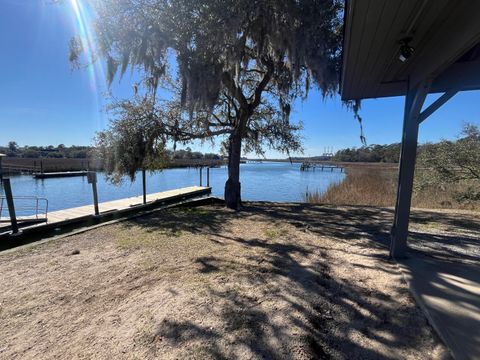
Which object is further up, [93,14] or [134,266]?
[93,14]

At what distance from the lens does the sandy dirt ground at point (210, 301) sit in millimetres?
1871

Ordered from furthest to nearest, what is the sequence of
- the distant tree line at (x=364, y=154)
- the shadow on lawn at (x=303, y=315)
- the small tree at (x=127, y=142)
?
1. the distant tree line at (x=364, y=154)
2. the small tree at (x=127, y=142)
3. the shadow on lawn at (x=303, y=315)

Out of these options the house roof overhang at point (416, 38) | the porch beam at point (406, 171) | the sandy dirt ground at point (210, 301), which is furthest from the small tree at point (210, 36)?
the sandy dirt ground at point (210, 301)

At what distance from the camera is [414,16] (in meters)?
2.35

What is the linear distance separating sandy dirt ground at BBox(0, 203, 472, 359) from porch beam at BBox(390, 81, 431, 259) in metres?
0.28

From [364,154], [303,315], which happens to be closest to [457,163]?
[303,315]

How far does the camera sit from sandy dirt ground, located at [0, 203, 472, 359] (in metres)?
1.87

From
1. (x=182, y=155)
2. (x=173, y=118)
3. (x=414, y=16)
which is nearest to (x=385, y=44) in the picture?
(x=414, y=16)

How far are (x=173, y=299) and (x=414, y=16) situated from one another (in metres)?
3.33

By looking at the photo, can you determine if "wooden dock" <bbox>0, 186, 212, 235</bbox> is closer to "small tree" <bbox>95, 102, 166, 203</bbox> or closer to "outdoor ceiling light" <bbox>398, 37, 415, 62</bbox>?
"small tree" <bbox>95, 102, 166, 203</bbox>

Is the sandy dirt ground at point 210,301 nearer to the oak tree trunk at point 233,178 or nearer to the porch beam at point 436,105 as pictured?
the porch beam at point 436,105

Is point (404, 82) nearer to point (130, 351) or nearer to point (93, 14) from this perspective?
point (130, 351)

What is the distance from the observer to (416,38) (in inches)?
107

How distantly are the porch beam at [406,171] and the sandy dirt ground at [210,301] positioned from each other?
285mm
